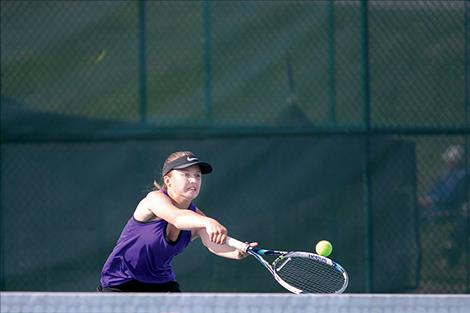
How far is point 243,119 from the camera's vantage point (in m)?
6.52

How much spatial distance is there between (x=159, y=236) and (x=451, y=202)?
290 centimetres

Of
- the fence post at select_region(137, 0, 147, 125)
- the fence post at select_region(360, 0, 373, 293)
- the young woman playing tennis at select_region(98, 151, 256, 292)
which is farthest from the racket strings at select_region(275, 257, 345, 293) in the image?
the fence post at select_region(137, 0, 147, 125)

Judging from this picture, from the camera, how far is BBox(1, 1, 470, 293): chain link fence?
6.42 meters

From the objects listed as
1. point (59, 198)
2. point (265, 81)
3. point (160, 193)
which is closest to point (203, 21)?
point (265, 81)

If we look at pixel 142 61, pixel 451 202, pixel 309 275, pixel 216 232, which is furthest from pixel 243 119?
pixel 216 232

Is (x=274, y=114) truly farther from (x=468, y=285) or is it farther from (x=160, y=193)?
(x=160, y=193)

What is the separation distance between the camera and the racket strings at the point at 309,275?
451 cm

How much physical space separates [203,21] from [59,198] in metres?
1.58

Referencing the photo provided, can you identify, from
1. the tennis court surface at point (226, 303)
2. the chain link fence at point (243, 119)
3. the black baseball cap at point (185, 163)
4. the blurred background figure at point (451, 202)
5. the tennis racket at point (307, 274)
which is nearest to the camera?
the tennis court surface at point (226, 303)

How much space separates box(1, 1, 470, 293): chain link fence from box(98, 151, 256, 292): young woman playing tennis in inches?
75.1

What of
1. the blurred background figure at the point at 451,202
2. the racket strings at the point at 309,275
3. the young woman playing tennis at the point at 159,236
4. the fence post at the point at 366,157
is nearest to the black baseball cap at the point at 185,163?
the young woman playing tennis at the point at 159,236

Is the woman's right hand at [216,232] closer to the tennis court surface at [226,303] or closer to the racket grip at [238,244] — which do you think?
the racket grip at [238,244]

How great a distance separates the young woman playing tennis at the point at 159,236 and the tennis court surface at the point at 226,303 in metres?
0.89

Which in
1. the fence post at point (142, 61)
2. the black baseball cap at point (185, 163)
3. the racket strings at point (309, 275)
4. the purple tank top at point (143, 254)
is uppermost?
the fence post at point (142, 61)
